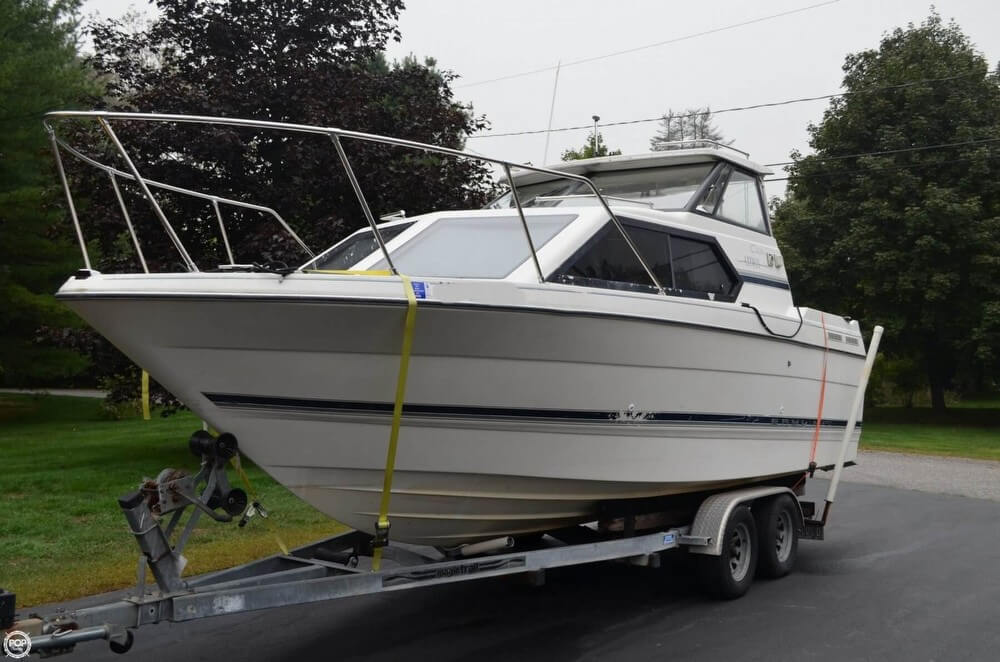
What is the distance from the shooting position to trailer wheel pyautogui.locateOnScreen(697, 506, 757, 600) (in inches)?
239

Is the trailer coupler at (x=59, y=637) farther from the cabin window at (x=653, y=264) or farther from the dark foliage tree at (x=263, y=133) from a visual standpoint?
the dark foliage tree at (x=263, y=133)

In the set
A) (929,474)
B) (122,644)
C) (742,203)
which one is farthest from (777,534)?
(929,474)

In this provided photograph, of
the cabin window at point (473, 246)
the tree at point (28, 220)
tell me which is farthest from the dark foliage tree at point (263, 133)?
the tree at point (28, 220)

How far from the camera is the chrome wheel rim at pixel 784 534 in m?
6.87

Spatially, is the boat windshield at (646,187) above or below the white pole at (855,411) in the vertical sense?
above

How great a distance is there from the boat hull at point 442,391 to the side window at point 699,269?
45 cm

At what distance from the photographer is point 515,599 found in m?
6.32

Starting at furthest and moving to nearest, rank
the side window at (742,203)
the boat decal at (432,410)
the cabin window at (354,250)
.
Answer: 1. the side window at (742,203)
2. the cabin window at (354,250)
3. the boat decal at (432,410)

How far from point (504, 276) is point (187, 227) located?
7.21m

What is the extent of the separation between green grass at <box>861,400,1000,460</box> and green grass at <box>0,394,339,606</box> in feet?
40.5

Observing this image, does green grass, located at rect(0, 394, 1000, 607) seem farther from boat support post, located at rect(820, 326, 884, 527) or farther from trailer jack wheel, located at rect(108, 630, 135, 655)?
boat support post, located at rect(820, 326, 884, 527)

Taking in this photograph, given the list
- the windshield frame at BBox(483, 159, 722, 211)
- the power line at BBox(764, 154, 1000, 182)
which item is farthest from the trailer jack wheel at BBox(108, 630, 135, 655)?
the power line at BBox(764, 154, 1000, 182)

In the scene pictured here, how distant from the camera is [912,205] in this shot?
21234 millimetres

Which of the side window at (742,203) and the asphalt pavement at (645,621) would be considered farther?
the side window at (742,203)
